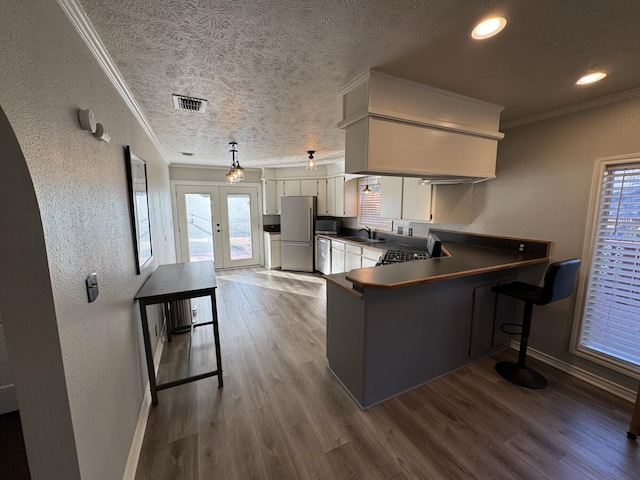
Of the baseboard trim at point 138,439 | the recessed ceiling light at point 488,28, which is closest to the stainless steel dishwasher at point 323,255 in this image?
the baseboard trim at point 138,439

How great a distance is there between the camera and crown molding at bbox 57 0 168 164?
1100 millimetres

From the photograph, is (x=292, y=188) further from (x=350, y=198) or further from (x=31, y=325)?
(x=31, y=325)

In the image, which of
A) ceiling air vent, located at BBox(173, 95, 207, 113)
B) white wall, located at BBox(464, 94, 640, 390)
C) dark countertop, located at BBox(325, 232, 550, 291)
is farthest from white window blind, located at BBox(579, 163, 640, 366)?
ceiling air vent, located at BBox(173, 95, 207, 113)

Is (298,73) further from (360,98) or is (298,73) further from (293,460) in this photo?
(293,460)

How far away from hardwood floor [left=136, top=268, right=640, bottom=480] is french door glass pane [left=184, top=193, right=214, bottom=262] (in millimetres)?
3551

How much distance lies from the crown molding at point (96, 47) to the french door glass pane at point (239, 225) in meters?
3.84

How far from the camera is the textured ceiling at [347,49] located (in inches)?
45.6

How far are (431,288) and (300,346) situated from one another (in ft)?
5.05

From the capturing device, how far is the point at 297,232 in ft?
18.8

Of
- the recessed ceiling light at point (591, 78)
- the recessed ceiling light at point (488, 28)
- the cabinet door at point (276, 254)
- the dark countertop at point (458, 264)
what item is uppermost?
the recessed ceiling light at point (591, 78)

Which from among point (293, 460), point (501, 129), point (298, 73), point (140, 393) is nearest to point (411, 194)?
point (501, 129)

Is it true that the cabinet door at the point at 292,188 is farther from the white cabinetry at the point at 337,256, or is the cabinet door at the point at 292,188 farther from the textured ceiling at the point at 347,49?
the textured ceiling at the point at 347,49

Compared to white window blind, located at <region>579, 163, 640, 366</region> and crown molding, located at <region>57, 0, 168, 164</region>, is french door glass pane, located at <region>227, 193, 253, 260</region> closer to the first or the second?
crown molding, located at <region>57, 0, 168, 164</region>

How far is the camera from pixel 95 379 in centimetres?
116
